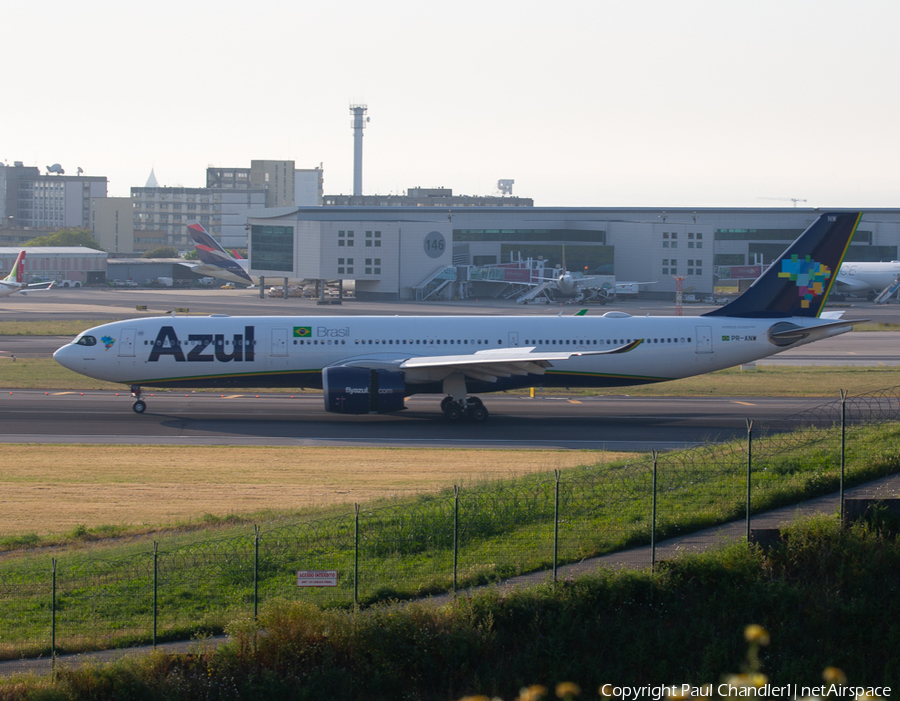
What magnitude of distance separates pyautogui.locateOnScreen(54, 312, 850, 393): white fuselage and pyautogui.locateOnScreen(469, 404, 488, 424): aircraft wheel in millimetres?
998

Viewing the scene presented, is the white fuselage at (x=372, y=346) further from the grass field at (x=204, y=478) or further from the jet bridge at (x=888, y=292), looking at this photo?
the jet bridge at (x=888, y=292)

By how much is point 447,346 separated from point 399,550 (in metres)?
21.7

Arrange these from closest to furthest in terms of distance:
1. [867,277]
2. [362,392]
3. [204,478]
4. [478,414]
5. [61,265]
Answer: [204,478] → [362,392] → [478,414] → [867,277] → [61,265]

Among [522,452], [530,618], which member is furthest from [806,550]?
[522,452]

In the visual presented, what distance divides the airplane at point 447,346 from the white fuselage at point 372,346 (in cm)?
4

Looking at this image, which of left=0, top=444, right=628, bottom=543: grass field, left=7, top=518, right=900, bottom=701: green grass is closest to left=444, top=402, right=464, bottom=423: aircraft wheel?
left=0, top=444, right=628, bottom=543: grass field

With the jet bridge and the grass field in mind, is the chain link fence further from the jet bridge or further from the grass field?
the jet bridge

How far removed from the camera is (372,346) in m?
38.4

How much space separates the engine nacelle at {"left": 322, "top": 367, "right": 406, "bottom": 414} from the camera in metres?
35.8

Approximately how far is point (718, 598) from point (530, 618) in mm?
3256

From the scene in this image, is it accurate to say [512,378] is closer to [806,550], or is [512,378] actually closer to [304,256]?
[806,550]

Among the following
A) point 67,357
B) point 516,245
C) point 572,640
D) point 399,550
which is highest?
point 516,245

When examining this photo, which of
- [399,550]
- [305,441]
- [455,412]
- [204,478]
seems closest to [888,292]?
[455,412]

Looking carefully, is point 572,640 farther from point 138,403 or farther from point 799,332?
point 138,403
